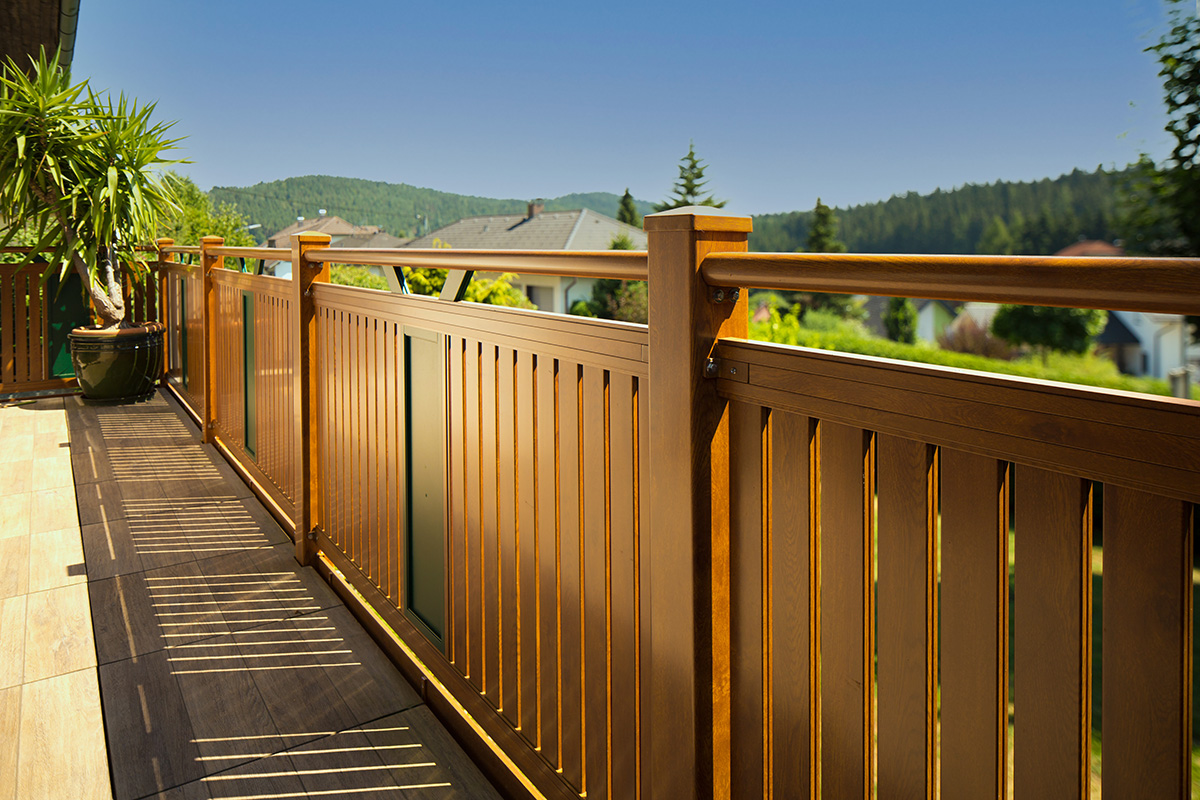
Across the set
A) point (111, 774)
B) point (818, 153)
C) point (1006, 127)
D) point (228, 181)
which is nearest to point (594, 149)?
point (818, 153)

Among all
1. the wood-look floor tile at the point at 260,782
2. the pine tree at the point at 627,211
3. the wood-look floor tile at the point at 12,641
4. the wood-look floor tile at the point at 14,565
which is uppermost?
the pine tree at the point at 627,211

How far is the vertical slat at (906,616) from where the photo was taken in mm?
877

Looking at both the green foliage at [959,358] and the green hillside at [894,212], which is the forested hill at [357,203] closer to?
the green hillside at [894,212]

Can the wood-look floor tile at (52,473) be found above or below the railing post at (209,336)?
below

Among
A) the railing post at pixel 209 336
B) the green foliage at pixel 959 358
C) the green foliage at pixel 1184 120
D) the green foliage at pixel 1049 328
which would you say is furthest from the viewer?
the green foliage at pixel 1049 328

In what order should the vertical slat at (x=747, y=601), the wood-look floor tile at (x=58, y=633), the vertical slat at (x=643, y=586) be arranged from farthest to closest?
the wood-look floor tile at (x=58, y=633) → the vertical slat at (x=643, y=586) → the vertical slat at (x=747, y=601)

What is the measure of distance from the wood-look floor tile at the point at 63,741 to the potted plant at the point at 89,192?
4308 mm

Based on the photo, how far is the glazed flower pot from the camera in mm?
5875

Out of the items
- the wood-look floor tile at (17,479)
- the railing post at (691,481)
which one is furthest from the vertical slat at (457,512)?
the wood-look floor tile at (17,479)

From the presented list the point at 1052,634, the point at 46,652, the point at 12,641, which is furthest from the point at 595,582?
the point at 12,641

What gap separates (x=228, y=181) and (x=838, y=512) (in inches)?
2892

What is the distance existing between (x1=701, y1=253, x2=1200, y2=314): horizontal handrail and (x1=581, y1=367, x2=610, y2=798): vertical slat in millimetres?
357

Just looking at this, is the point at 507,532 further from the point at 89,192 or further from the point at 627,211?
the point at 627,211

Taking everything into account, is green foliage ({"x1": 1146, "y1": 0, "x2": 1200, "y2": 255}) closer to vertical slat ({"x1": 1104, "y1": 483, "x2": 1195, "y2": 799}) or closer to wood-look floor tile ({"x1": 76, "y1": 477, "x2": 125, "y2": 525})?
vertical slat ({"x1": 1104, "y1": 483, "x2": 1195, "y2": 799})
